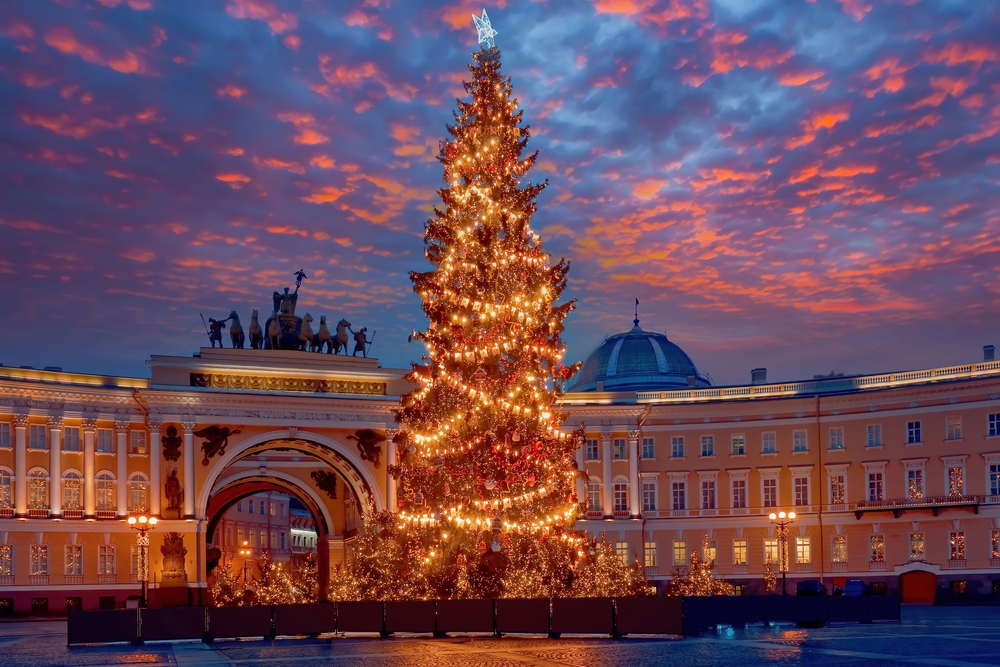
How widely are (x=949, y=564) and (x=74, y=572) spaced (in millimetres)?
46784

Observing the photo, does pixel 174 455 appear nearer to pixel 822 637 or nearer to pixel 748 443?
pixel 748 443

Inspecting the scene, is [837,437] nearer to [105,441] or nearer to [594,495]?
[594,495]

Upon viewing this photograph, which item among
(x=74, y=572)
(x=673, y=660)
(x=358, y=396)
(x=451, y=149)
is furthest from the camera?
(x=358, y=396)

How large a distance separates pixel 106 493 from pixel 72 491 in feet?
6.02

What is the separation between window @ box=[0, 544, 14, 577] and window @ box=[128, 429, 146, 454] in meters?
8.18

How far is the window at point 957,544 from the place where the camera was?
6631cm

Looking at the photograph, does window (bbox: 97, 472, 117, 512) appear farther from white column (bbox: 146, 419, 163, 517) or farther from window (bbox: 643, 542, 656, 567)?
window (bbox: 643, 542, 656, 567)

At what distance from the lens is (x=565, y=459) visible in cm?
3688

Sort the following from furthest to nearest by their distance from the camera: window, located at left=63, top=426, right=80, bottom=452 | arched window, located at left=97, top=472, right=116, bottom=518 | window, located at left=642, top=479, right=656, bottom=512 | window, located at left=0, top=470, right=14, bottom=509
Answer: window, located at left=642, top=479, right=656, bottom=512
arched window, located at left=97, top=472, right=116, bottom=518
window, located at left=63, top=426, right=80, bottom=452
window, located at left=0, top=470, right=14, bottom=509

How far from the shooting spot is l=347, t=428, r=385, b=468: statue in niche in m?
71.9

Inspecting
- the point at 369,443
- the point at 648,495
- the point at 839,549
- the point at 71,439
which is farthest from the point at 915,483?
the point at 71,439

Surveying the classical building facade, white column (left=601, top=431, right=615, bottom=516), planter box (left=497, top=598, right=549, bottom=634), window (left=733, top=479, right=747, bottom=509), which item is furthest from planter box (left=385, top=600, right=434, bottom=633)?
window (left=733, top=479, right=747, bottom=509)

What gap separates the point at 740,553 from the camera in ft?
242

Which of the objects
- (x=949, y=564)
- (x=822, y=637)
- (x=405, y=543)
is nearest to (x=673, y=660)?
(x=822, y=637)
